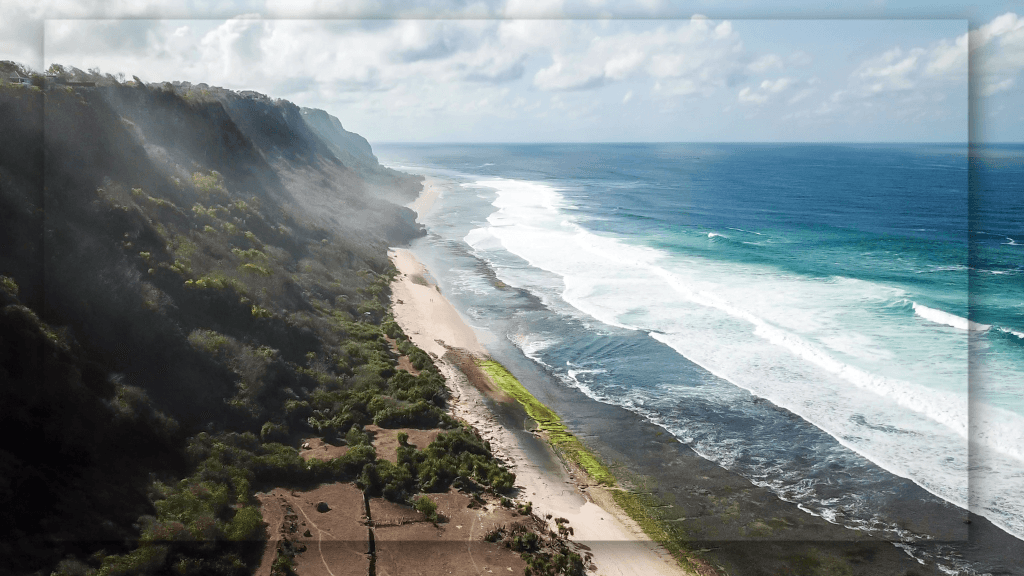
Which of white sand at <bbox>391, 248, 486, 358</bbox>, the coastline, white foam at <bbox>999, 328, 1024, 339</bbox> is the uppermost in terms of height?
white sand at <bbox>391, 248, 486, 358</bbox>

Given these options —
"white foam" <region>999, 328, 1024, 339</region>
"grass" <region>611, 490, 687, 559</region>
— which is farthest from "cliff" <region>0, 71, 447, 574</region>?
"white foam" <region>999, 328, 1024, 339</region>

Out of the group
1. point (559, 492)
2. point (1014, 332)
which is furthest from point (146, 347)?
point (1014, 332)

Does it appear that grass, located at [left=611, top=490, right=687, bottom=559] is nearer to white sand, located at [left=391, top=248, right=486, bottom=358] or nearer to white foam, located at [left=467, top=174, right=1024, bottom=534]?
white foam, located at [left=467, top=174, right=1024, bottom=534]

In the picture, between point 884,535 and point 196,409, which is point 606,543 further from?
point 196,409

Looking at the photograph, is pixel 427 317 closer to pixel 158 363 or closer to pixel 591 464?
pixel 591 464

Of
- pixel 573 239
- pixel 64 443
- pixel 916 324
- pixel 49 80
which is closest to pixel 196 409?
pixel 64 443

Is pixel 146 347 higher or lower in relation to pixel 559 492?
higher
